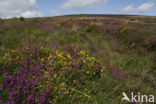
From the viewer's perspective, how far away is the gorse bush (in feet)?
6.72

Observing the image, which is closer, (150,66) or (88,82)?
(88,82)


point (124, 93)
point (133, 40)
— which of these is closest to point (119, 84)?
point (124, 93)

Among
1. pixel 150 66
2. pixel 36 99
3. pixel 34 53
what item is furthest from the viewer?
pixel 150 66

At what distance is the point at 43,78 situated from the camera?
2.49 m

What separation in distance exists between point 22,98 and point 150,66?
15.9ft

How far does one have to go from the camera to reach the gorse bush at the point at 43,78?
205 centimetres

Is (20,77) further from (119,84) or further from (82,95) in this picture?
(119,84)

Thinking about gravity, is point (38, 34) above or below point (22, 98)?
above

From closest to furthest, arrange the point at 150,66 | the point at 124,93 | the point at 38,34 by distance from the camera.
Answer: the point at 124,93 < the point at 150,66 < the point at 38,34

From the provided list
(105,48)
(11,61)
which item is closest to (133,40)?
(105,48)

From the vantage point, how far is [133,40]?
7234mm

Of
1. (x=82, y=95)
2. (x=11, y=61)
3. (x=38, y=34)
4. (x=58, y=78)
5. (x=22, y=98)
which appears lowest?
(x=82, y=95)

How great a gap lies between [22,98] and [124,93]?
7.73 ft

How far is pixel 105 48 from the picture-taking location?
6.15 m
